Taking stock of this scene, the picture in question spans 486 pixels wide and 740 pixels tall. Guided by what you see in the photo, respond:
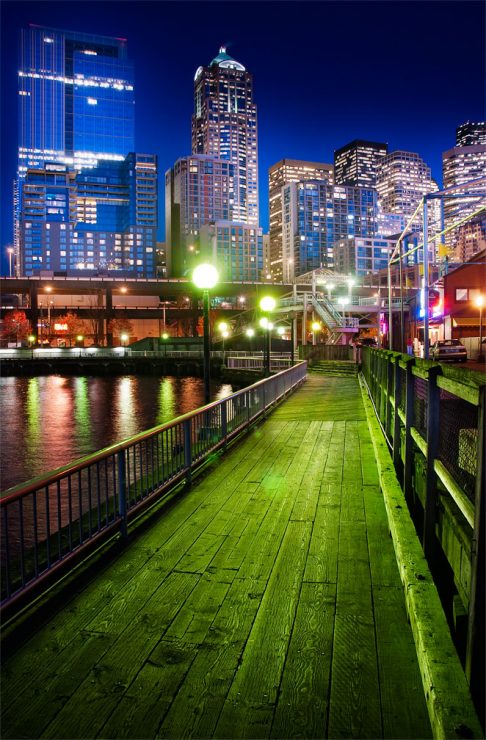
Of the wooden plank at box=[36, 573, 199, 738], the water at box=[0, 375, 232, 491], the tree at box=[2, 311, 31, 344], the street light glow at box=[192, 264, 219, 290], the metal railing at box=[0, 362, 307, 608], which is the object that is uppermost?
the tree at box=[2, 311, 31, 344]

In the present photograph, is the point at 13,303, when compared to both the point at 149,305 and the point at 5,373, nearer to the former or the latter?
the point at 149,305

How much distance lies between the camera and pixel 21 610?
4266 mm

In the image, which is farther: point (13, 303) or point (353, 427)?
point (13, 303)

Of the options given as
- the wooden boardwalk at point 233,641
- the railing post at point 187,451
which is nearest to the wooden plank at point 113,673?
the wooden boardwalk at point 233,641

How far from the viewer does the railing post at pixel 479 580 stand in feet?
8.23

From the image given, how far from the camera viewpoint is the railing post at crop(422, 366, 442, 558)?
4.32 metres

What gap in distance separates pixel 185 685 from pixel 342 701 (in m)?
0.90

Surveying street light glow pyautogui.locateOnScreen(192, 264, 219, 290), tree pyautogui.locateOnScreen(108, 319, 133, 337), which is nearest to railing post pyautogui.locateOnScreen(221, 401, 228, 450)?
street light glow pyautogui.locateOnScreen(192, 264, 219, 290)

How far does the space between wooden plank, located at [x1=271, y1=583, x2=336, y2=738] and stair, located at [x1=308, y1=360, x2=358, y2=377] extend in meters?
31.8

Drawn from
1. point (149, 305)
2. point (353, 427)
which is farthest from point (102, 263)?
point (353, 427)

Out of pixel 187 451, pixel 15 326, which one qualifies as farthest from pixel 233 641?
pixel 15 326

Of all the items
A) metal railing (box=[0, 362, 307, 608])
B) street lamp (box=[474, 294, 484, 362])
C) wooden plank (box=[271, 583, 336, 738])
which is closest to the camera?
wooden plank (box=[271, 583, 336, 738])

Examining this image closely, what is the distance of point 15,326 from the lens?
11412 cm

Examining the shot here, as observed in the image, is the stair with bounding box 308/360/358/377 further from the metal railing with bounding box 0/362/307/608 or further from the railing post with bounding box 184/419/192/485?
the railing post with bounding box 184/419/192/485
